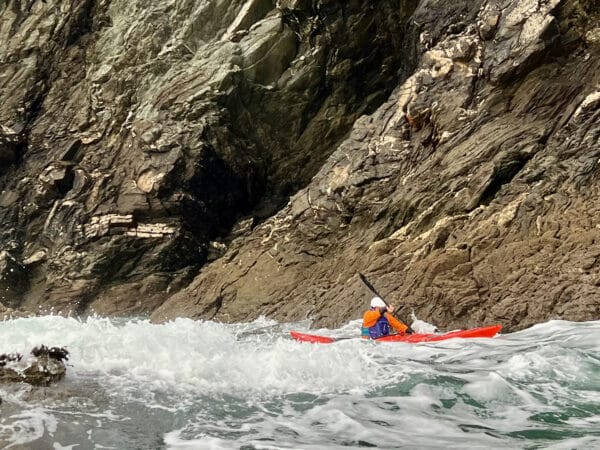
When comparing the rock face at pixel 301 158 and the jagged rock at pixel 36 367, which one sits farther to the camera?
the rock face at pixel 301 158

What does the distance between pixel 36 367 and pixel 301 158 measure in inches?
613

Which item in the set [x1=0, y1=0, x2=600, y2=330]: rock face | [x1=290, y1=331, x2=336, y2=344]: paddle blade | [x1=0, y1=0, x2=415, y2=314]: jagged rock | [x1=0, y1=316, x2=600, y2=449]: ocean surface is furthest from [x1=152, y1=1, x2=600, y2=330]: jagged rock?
[x1=0, y1=0, x2=415, y2=314]: jagged rock

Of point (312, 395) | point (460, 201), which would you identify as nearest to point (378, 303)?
point (460, 201)

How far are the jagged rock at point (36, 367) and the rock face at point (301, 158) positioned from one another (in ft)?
20.7

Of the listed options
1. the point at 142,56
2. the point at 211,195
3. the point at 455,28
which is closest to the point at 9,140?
the point at 142,56

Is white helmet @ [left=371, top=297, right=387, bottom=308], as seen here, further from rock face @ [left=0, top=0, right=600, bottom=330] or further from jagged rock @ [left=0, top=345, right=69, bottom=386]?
jagged rock @ [left=0, top=345, right=69, bottom=386]

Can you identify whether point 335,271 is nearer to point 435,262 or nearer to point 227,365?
point 435,262

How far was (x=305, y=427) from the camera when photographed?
17.3 ft

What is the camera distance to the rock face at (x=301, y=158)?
10.6 metres

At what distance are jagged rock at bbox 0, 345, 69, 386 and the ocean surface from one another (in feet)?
0.49

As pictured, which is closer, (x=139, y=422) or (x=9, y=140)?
(x=139, y=422)

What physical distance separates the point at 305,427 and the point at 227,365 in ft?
6.97

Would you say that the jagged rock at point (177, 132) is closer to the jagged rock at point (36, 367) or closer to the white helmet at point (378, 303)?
the white helmet at point (378, 303)

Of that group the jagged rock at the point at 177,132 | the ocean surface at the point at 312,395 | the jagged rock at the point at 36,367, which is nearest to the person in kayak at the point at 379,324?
the ocean surface at the point at 312,395
